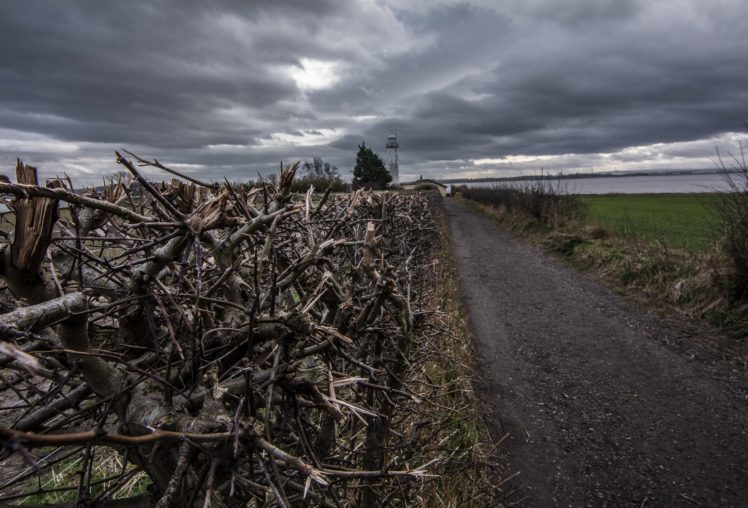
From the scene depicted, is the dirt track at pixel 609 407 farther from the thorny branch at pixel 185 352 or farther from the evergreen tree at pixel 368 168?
the evergreen tree at pixel 368 168

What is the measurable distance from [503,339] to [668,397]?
10.6 ft

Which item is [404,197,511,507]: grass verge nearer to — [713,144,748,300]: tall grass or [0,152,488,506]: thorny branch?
[0,152,488,506]: thorny branch

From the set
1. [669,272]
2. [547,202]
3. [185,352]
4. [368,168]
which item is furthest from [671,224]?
[368,168]

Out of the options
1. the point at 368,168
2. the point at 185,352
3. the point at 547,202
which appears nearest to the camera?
the point at 185,352

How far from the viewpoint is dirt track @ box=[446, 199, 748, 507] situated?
4594mm

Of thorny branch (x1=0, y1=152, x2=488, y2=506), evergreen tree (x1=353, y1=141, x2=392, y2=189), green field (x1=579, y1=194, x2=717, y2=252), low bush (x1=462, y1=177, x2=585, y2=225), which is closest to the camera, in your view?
thorny branch (x1=0, y1=152, x2=488, y2=506)

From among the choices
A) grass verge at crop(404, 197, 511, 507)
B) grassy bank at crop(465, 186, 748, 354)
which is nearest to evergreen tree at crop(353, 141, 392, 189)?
grassy bank at crop(465, 186, 748, 354)

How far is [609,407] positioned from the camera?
6059 mm

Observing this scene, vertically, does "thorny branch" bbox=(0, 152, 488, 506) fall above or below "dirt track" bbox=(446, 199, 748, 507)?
above

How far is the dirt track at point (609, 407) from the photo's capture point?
4594 millimetres

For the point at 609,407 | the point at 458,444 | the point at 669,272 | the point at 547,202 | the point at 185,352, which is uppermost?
the point at 547,202

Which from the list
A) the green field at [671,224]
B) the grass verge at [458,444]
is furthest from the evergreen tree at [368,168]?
the grass verge at [458,444]

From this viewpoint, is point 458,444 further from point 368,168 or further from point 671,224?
point 368,168

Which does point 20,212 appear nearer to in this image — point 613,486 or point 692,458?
point 613,486
